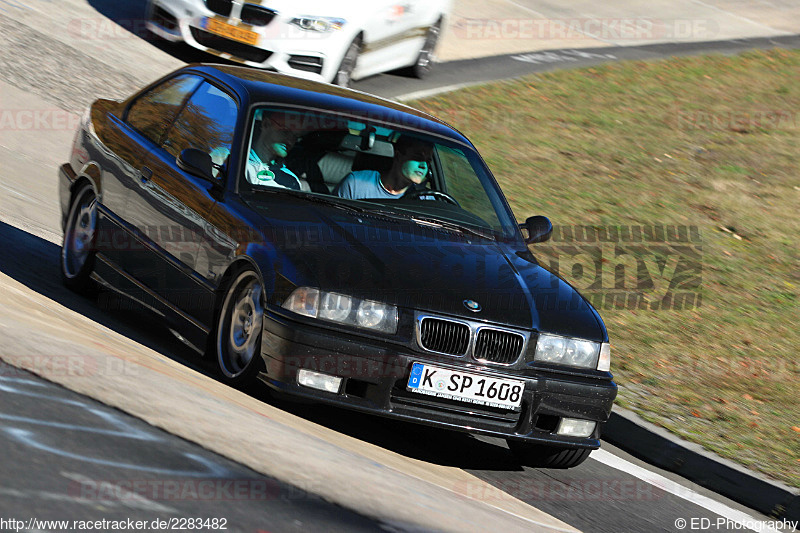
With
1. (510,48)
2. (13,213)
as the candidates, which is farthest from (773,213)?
(13,213)

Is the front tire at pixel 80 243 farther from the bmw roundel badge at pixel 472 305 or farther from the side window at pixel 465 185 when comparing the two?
the bmw roundel badge at pixel 472 305

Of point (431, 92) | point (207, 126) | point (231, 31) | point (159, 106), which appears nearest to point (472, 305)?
point (207, 126)

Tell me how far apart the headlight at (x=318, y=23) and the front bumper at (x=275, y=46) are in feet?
0.19

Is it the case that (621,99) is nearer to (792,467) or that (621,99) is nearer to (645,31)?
(645,31)

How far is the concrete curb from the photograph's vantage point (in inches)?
254

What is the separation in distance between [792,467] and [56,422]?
4420mm

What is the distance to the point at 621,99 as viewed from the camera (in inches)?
683

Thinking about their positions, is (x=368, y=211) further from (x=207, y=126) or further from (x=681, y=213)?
(x=681, y=213)

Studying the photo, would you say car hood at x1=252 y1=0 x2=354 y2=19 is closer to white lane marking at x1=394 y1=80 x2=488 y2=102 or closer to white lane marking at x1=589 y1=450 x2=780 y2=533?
white lane marking at x1=394 y1=80 x2=488 y2=102

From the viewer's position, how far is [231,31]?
13.9m

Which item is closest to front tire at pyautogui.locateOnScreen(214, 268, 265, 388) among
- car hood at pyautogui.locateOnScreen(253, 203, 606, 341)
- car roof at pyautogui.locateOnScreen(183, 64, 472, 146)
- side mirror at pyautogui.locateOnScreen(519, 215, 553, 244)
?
car hood at pyautogui.locateOnScreen(253, 203, 606, 341)

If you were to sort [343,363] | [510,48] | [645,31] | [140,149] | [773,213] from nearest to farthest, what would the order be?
[343,363]
[140,149]
[773,213]
[510,48]
[645,31]

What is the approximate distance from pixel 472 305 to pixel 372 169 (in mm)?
1509

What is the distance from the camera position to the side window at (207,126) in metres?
6.82
